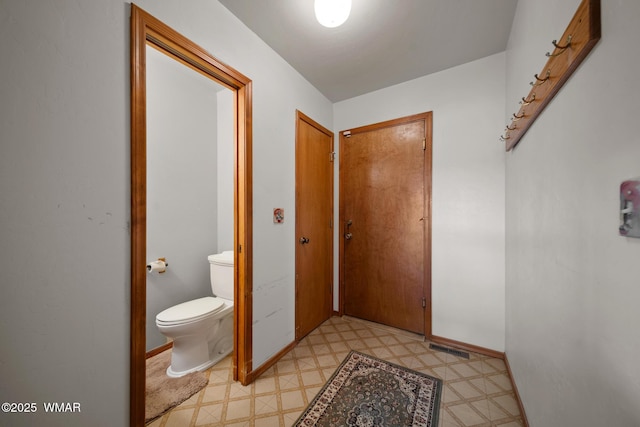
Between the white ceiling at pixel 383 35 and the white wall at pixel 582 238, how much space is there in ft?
1.24

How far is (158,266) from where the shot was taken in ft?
6.49

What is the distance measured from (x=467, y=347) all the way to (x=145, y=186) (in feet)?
8.52

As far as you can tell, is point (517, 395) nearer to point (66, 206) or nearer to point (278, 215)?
point (278, 215)

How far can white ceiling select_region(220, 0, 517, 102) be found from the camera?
4.68ft

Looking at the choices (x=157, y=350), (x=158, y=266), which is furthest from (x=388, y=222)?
(x=157, y=350)

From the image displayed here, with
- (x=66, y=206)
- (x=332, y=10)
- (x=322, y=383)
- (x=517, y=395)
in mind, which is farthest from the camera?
(x=322, y=383)

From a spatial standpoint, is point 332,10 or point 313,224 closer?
point 332,10

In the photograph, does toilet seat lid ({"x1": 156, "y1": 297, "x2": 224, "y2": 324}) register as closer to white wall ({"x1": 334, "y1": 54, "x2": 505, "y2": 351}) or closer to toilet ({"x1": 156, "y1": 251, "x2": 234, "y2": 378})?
toilet ({"x1": 156, "y1": 251, "x2": 234, "y2": 378})

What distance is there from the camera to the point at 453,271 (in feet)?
6.60

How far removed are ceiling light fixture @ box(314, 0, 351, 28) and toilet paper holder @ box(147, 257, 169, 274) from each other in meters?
2.21

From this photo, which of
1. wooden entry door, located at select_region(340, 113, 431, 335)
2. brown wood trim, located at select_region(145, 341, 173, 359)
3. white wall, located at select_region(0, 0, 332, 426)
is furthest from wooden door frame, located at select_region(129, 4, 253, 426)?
wooden entry door, located at select_region(340, 113, 431, 335)

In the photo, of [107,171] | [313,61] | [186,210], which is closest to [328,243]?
[186,210]

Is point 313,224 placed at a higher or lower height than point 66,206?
lower

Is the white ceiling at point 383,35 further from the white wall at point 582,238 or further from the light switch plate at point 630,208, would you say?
the light switch plate at point 630,208
